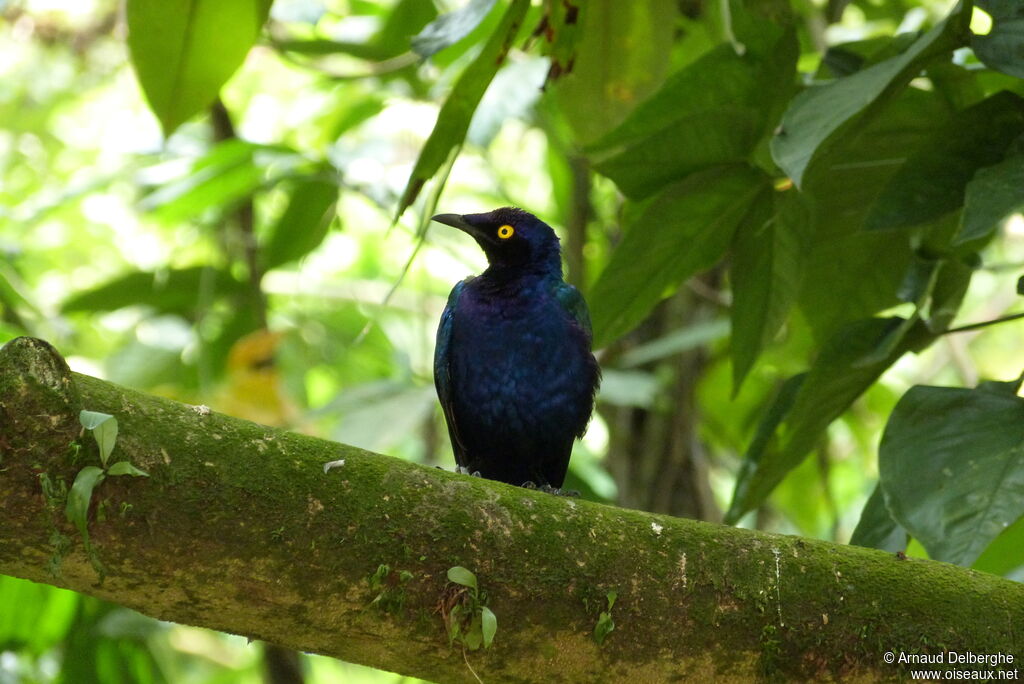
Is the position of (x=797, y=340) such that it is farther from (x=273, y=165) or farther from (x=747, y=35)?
(x=273, y=165)

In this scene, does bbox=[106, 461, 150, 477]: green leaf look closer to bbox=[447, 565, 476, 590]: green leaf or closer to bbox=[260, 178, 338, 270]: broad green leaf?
bbox=[447, 565, 476, 590]: green leaf

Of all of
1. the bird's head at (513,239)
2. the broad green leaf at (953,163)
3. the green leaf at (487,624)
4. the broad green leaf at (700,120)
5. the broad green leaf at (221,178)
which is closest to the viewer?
the green leaf at (487,624)

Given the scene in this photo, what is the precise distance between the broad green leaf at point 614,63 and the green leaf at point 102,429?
6.00 ft

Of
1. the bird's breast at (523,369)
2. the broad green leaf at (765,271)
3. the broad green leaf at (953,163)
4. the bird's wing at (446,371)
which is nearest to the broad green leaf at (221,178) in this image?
the bird's wing at (446,371)

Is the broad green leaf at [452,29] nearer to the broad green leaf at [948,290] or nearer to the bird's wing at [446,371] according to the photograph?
the bird's wing at [446,371]

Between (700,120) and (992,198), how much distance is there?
802 millimetres

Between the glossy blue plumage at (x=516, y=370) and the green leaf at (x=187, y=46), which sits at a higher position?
the green leaf at (x=187, y=46)

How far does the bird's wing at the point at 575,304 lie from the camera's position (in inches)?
132

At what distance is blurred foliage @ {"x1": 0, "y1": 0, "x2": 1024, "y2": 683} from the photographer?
2.41 metres

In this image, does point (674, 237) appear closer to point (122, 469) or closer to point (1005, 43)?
point (1005, 43)

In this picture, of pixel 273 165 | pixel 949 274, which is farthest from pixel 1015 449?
pixel 273 165

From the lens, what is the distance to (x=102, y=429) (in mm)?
1537

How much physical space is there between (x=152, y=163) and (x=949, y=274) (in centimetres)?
365

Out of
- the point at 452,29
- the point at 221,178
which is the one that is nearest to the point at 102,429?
the point at 452,29
